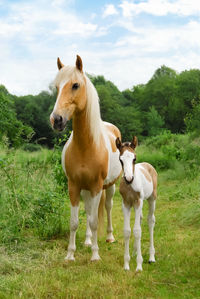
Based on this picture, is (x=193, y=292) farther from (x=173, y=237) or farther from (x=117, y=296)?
(x=173, y=237)

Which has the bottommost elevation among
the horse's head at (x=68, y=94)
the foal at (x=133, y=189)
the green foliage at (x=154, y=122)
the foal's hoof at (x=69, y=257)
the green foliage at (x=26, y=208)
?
the green foliage at (x=154, y=122)

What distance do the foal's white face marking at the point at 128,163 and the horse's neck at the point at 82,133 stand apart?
0.75m

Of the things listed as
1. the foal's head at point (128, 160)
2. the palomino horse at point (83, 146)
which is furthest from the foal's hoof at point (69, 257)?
the foal's head at point (128, 160)

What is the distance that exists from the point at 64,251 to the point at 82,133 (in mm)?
1832

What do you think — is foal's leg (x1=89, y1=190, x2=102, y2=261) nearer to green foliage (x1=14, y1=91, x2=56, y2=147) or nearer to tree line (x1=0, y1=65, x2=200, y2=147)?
tree line (x1=0, y1=65, x2=200, y2=147)

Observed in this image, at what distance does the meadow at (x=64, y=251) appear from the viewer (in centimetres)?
371

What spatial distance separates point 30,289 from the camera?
11.8 feet

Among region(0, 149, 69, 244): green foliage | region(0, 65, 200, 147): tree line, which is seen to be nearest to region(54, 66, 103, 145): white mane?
region(0, 149, 69, 244): green foliage

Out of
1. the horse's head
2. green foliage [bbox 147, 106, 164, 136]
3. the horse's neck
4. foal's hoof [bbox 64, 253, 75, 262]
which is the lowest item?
green foliage [bbox 147, 106, 164, 136]

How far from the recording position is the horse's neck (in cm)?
456

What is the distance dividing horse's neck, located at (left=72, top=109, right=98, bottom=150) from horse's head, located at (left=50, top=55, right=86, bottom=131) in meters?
0.21

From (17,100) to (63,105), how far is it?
2492cm

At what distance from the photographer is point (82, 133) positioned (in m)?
4.59

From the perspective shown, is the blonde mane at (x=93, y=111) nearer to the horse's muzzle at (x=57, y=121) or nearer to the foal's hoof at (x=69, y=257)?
the horse's muzzle at (x=57, y=121)
